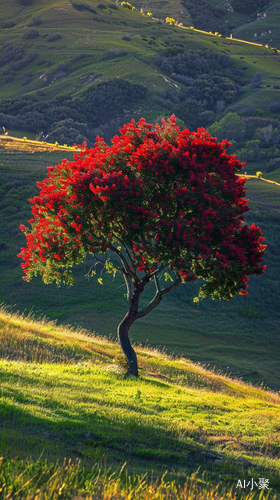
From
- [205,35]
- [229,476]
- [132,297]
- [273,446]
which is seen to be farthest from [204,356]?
[205,35]

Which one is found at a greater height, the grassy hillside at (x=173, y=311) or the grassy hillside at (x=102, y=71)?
the grassy hillside at (x=102, y=71)

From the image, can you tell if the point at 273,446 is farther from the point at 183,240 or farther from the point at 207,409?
the point at 183,240

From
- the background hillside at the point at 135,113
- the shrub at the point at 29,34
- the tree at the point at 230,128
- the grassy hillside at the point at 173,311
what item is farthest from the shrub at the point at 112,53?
the grassy hillside at the point at 173,311

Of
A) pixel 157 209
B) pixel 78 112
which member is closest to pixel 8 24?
pixel 78 112

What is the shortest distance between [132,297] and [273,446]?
7.17m

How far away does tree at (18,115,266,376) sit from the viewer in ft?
44.3

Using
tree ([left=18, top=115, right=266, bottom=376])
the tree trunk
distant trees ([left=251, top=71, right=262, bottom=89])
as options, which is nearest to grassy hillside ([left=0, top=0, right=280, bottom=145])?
distant trees ([left=251, top=71, right=262, bottom=89])

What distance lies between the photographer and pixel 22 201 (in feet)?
133

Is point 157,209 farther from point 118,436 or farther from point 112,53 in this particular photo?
point 112,53

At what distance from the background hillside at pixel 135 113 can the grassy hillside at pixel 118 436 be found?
12.5 meters

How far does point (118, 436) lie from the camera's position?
8.65 m

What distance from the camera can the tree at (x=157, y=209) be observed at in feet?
44.3

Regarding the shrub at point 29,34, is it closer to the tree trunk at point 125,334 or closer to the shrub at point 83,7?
the shrub at point 83,7

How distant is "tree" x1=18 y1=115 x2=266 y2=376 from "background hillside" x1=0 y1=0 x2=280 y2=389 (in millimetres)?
13361
